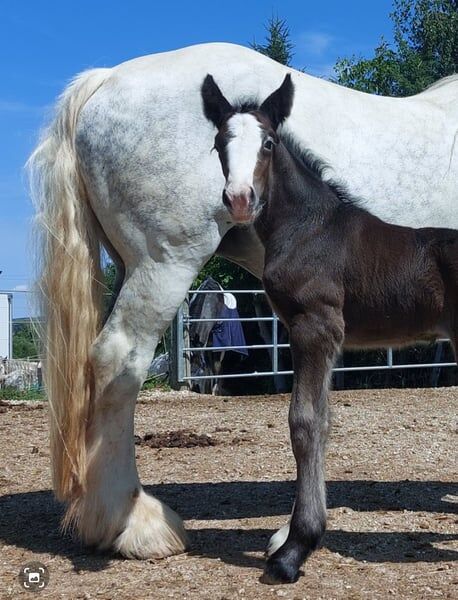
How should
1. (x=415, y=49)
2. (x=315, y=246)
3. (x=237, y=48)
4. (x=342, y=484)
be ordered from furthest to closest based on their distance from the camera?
(x=415, y=49) < (x=342, y=484) < (x=237, y=48) < (x=315, y=246)

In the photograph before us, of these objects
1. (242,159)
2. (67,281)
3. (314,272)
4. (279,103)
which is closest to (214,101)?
(279,103)

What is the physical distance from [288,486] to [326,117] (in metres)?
2.48

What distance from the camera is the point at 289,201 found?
3.75m

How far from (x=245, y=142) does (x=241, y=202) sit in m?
0.38

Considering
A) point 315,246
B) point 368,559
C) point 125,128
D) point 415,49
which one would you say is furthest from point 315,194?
point 415,49

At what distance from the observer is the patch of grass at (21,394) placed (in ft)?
35.6

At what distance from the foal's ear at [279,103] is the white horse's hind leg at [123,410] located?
36.7 inches

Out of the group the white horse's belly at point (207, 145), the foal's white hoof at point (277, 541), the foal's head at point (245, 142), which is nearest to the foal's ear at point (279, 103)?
the foal's head at point (245, 142)

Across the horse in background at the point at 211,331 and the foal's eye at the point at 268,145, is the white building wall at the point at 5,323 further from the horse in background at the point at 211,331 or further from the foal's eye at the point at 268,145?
the foal's eye at the point at 268,145

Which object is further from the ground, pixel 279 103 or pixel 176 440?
pixel 279 103

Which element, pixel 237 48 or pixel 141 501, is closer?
pixel 141 501

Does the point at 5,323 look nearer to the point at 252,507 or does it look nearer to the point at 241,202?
the point at 252,507

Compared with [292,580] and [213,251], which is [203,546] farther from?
[213,251]

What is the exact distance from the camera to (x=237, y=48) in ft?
15.2
